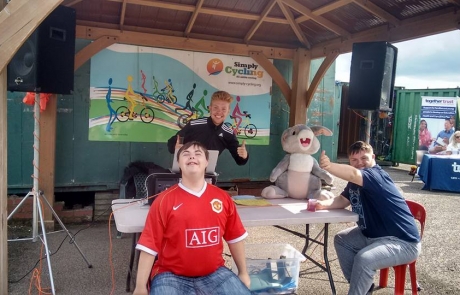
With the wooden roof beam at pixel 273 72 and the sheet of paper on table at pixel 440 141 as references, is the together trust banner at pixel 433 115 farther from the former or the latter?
the wooden roof beam at pixel 273 72

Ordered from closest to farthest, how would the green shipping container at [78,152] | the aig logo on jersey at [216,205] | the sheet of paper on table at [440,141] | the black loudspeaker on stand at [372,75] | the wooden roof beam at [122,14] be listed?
the aig logo on jersey at [216,205] < the black loudspeaker on stand at [372,75] < the wooden roof beam at [122,14] < the green shipping container at [78,152] < the sheet of paper on table at [440,141]

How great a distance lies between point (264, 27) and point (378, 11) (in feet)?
5.76

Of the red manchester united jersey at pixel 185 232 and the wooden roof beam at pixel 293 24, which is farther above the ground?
the wooden roof beam at pixel 293 24

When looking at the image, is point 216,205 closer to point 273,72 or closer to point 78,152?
point 78,152

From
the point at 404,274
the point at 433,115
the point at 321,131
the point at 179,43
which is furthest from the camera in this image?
the point at 433,115

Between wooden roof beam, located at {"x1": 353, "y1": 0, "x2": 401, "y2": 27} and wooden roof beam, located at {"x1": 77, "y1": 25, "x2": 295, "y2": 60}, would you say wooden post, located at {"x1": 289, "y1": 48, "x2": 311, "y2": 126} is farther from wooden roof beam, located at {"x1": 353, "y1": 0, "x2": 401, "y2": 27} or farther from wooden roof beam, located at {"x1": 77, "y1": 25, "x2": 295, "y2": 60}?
wooden roof beam, located at {"x1": 353, "y1": 0, "x2": 401, "y2": 27}

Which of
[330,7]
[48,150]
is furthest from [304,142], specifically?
[48,150]

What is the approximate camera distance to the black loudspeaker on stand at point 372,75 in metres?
4.05

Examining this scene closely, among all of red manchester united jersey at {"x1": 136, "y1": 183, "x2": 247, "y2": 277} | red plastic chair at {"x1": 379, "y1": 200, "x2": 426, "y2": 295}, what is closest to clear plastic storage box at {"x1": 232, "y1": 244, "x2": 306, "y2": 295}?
red plastic chair at {"x1": 379, "y1": 200, "x2": 426, "y2": 295}

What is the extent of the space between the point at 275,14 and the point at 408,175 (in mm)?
6943

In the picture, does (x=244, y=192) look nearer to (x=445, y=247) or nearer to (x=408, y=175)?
(x=445, y=247)

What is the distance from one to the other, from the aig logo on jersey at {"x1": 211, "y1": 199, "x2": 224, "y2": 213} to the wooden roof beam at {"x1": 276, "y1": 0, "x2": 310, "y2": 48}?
127 inches

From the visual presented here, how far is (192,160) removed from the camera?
227 cm

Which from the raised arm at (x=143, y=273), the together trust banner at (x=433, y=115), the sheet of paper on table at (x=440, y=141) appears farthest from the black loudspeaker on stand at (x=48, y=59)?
the together trust banner at (x=433, y=115)
